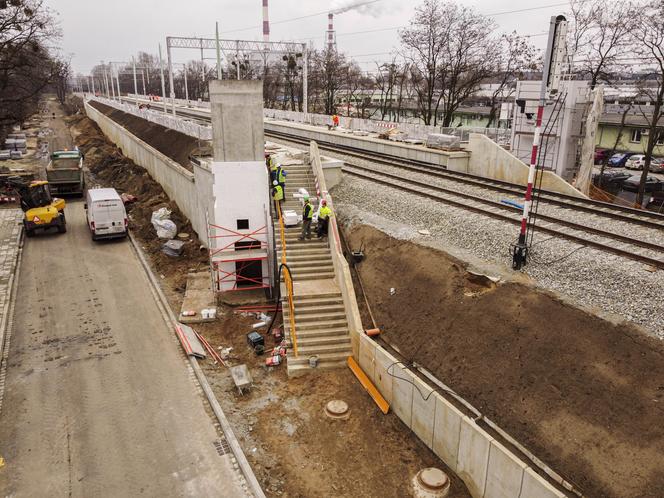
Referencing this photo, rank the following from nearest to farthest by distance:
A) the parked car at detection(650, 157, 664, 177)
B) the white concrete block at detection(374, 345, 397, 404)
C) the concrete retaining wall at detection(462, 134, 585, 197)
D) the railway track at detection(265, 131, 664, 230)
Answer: the white concrete block at detection(374, 345, 397, 404) → the railway track at detection(265, 131, 664, 230) → the concrete retaining wall at detection(462, 134, 585, 197) → the parked car at detection(650, 157, 664, 177)

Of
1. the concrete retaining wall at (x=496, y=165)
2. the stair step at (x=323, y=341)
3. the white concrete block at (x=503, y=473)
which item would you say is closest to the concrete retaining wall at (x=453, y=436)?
the white concrete block at (x=503, y=473)

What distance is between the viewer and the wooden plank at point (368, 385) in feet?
39.3

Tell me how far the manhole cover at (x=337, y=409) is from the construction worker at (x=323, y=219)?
6.85 m

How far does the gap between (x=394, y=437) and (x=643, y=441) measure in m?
5.01

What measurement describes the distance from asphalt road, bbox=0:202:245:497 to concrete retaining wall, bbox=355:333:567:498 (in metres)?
4.05

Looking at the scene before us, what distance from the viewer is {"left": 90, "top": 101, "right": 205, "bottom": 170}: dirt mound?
1095 inches

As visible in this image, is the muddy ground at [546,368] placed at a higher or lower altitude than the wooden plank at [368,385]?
higher

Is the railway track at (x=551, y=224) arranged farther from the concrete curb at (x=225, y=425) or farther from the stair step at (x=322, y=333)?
the concrete curb at (x=225, y=425)

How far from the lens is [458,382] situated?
10.7 meters

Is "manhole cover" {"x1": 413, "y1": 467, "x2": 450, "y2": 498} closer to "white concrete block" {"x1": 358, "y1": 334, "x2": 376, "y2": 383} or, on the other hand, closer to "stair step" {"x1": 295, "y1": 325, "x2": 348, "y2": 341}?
"white concrete block" {"x1": 358, "y1": 334, "x2": 376, "y2": 383}

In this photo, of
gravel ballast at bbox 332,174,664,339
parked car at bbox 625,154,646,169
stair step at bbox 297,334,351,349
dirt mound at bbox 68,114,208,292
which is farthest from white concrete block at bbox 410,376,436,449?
parked car at bbox 625,154,646,169

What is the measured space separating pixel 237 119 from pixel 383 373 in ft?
34.6

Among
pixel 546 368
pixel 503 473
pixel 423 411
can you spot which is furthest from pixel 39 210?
pixel 503 473

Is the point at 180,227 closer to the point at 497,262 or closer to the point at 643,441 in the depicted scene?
the point at 497,262
